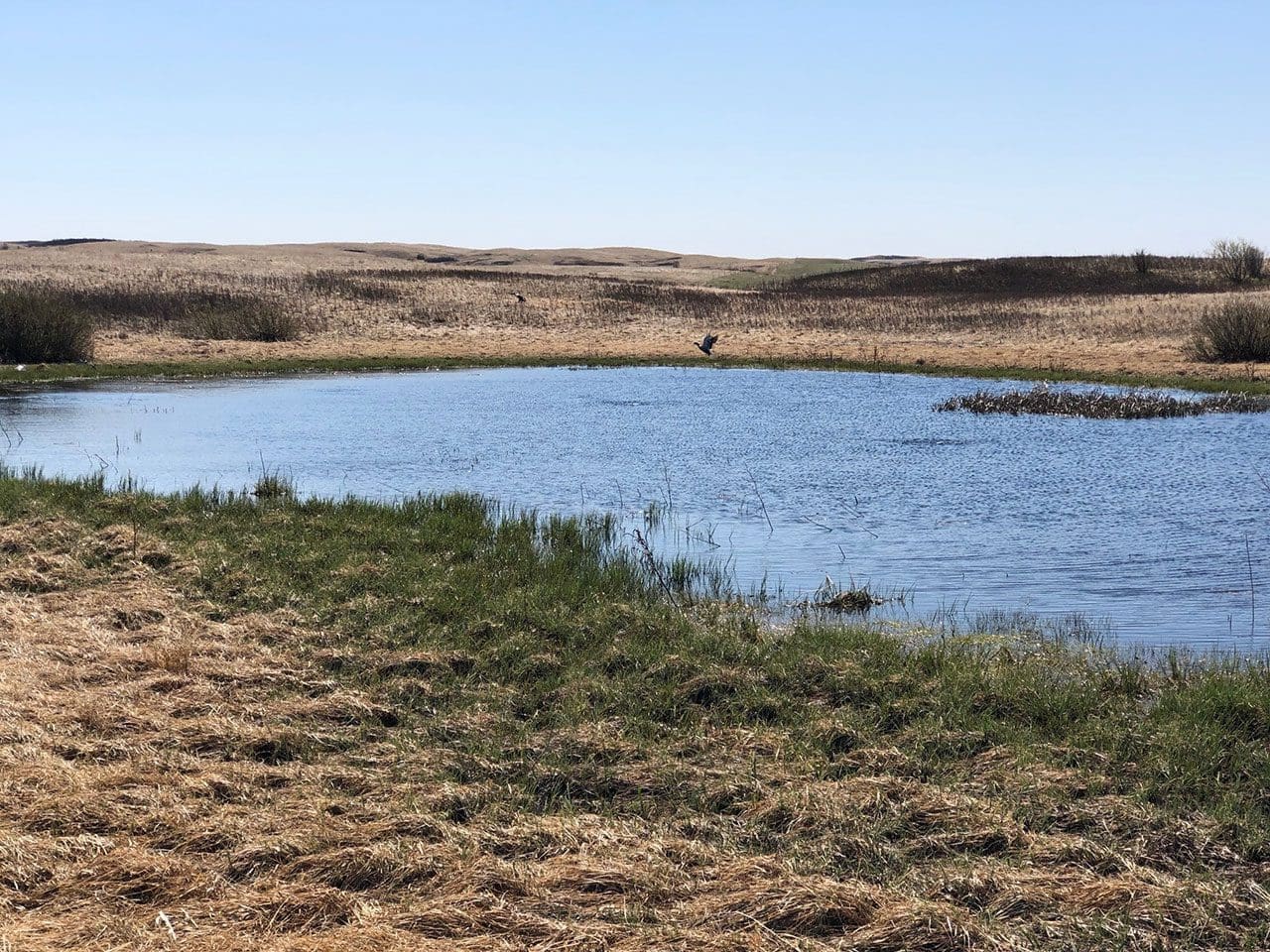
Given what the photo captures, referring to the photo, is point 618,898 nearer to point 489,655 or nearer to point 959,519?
point 489,655

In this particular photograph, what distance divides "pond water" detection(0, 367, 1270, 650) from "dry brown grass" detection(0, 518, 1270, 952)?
5.04m

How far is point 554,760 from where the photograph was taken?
7.26 m

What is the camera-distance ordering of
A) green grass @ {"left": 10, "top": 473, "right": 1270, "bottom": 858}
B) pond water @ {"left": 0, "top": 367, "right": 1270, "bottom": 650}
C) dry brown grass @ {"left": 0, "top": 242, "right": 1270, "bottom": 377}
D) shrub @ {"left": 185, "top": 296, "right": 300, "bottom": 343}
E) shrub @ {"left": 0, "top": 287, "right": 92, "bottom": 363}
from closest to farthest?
green grass @ {"left": 10, "top": 473, "right": 1270, "bottom": 858} → pond water @ {"left": 0, "top": 367, "right": 1270, "bottom": 650} → shrub @ {"left": 0, "top": 287, "right": 92, "bottom": 363} → dry brown grass @ {"left": 0, "top": 242, "right": 1270, "bottom": 377} → shrub @ {"left": 185, "top": 296, "right": 300, "bottom": 343}

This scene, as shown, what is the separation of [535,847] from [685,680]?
2.81 m

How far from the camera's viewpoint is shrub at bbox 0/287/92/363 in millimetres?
38469

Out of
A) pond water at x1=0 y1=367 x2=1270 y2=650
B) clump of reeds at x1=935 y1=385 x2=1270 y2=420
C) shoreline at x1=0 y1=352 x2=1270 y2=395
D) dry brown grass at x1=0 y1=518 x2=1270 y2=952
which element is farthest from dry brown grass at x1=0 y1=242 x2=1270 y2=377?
dry brown grass at x1=0 y1=518 x2=1270 y2=952

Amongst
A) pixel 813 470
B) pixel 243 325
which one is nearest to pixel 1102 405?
pixel 813 470

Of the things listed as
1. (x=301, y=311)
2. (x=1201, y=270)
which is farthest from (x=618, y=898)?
(x=1201, y=270)

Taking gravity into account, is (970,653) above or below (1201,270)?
below

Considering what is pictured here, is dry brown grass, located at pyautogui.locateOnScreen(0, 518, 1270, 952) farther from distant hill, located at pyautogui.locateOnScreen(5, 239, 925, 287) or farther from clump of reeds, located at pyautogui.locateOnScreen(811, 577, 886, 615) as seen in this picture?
distant hill, located at pyautogui.locateOnScreen(5, 239, 925, 287)

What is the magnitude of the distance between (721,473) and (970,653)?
37.1 feet

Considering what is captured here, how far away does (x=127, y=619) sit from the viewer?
10.4 metres

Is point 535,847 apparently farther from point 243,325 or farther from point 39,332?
point 243,325

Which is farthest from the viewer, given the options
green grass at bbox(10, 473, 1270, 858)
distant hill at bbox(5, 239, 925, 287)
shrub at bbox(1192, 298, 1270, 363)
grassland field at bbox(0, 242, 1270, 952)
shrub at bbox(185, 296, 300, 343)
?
distant hill at bbox(5, 239, 925, 287)
